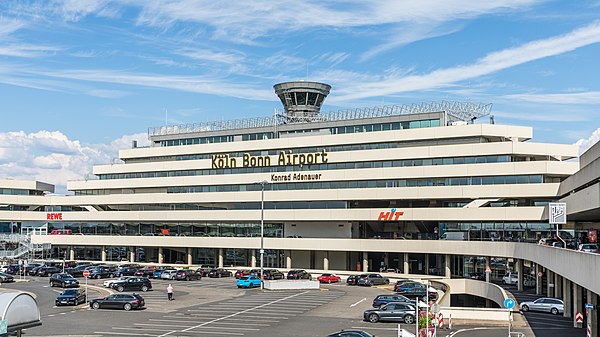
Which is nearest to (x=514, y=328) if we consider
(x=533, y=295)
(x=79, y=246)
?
(x=533, y=295)

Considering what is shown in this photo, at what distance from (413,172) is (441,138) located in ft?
18.1

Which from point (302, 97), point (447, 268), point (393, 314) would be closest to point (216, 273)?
point (447, 268)

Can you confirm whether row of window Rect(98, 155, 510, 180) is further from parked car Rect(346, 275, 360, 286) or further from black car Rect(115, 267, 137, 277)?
black car Rect(115, 267, 137, 277)

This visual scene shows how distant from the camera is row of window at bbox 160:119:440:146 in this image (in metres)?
91.8

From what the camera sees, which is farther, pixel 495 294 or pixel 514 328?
pixel 495 294

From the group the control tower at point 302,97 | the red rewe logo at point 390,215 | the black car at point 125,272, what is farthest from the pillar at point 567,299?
the control tower at point 302,97

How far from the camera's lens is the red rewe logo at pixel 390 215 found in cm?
8720

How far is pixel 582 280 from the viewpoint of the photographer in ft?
106

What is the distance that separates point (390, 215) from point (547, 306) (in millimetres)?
35219

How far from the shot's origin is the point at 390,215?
87.9 metres

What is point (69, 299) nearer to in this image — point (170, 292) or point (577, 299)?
point (170, 292)

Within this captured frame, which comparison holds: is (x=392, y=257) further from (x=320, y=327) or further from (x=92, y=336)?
(x=92, y=336)

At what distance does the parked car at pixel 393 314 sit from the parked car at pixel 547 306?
12.2 m

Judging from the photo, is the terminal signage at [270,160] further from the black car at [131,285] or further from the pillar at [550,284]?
the pillar at [550,284]
